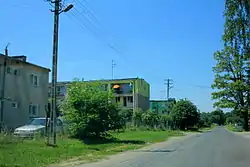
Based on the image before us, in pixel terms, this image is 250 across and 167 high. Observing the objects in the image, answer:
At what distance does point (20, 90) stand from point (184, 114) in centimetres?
4574

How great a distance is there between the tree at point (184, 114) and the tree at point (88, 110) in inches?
1949

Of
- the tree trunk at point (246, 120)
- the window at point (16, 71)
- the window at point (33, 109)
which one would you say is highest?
the window at point (16, 71)

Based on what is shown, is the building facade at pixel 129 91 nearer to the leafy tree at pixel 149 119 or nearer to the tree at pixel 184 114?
the tree at pixel 184 114

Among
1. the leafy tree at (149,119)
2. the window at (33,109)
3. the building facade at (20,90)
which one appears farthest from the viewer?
the leafy tree at (149,119)

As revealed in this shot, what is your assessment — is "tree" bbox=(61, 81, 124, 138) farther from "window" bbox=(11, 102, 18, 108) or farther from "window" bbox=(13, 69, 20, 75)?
"window" bbox=(13, 69, 20, 75)

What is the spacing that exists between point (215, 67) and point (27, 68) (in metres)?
43.3

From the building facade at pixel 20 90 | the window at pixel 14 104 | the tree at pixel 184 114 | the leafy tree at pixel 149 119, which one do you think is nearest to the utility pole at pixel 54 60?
the building facade at pixel 20 90

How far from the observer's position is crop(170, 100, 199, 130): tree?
77.5 m

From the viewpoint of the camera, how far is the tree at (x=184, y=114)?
254 ft

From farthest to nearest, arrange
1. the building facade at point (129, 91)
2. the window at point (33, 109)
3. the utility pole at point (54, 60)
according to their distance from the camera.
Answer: the building facade at point (129, 91) → the window at point (33, 109) → the utility pole at point (54, 60)

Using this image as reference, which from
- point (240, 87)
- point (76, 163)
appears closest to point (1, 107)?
point (76, 163)

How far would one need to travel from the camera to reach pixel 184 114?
77125 millimetres

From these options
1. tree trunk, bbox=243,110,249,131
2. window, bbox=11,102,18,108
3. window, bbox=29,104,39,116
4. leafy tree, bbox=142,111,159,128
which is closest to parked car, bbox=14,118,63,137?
window, bbox=11,102,18,108

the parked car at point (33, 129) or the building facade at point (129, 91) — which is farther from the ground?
the building facade at point (129, 91)
